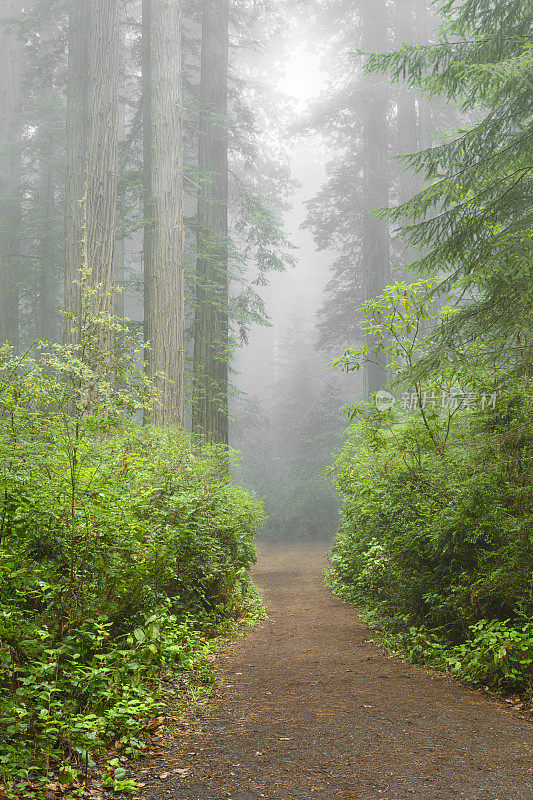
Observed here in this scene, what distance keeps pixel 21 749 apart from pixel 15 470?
179 cm

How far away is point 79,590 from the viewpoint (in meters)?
3.49

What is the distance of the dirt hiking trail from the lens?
277 cm

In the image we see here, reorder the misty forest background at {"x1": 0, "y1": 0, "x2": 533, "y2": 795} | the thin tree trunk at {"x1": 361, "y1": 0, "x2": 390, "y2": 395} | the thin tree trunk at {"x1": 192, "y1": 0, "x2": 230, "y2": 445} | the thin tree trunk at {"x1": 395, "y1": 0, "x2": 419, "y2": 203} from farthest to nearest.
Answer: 1. the thin tree trunk at {"x1": 361, "y1": 0, "x2": 390, "y2": 395}
2. the thin tree trunk at {"x1": 395, "y1": 0, "x2": 419, "y2": 203}
3. the thin tree trunk at {"x1": 192, "y1": 0, "x2": 230, "y2": 445}
4. the misty forest background at {"x1": 0, "y1": 0, "x2": 533, "y2": 795}

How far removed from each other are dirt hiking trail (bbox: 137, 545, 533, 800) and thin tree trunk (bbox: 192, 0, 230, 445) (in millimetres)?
7148

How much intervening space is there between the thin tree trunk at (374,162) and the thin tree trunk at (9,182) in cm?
1073

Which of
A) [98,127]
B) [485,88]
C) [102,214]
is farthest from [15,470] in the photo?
[98,127]

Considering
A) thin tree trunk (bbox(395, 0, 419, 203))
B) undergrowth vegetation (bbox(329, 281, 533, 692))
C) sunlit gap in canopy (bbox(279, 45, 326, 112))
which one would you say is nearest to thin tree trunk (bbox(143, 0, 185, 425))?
undergrowth vegetation (bbox(329, 281, 533, 692))

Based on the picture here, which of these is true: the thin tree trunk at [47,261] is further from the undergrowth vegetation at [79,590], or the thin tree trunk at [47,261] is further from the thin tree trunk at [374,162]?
the undergrowth vegetation at [79,590]

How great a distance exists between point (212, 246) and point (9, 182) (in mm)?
8959

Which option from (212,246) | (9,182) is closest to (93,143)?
(212,246)

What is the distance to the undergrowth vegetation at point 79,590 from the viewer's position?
2.79 metres

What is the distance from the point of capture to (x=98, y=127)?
9.23 m

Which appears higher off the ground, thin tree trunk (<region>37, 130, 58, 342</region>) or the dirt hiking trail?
thin tree trunk (<region>37, 130, 58, 342</region>)

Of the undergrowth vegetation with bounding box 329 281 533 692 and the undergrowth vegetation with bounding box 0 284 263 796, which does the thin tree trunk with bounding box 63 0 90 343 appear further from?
the undergrowth vegetation with bounding box 329 281 533 692
